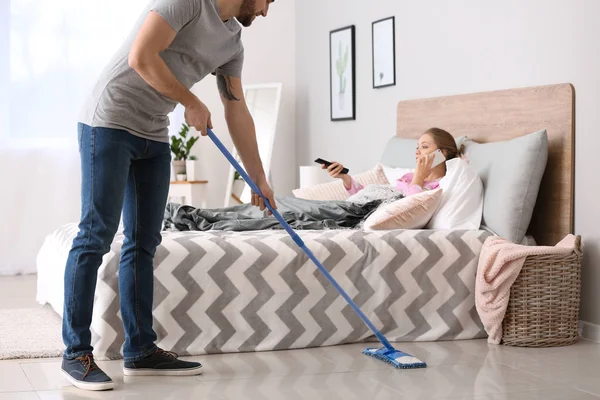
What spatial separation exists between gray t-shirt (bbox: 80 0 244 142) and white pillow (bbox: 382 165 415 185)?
1732 mm

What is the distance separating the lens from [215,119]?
6.02m

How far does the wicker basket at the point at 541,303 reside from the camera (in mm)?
3145

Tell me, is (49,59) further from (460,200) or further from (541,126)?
(541,126)

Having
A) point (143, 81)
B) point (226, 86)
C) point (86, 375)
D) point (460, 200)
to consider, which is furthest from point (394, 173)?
point (86, 375)

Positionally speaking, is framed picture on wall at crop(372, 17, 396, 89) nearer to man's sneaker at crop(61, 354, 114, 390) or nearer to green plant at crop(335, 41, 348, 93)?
green plant at crop(335, 41, 348, 93)

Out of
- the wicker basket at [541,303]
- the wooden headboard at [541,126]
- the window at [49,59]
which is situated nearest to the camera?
the wicker basket at [541,303]

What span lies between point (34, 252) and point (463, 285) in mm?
3153

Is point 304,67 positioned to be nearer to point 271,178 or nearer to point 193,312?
point 271,178

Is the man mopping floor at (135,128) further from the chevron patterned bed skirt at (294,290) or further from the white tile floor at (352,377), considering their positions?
the chevron patterned bed skirt at (294,290)

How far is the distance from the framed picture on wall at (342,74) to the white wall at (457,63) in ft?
0.20

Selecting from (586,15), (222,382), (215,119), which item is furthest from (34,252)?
(586,15)

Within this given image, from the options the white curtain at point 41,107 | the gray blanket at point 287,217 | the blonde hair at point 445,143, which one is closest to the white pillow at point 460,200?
the blonde hair at point 445,143

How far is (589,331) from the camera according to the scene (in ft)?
10.9

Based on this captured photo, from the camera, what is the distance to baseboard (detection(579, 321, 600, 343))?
327 cm
